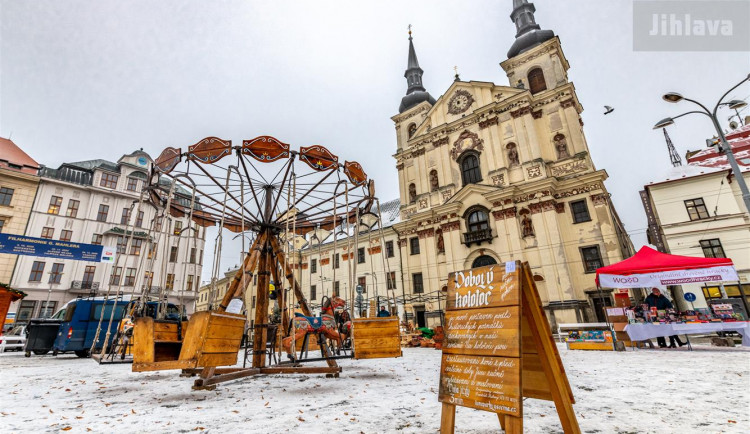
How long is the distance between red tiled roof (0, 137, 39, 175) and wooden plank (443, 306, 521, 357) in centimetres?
3981

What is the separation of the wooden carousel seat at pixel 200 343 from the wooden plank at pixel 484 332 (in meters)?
3.91

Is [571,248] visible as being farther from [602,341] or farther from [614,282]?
Result: [602,341]

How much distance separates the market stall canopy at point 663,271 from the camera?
1148 cm

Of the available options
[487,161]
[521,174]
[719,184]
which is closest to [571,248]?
[521,174]

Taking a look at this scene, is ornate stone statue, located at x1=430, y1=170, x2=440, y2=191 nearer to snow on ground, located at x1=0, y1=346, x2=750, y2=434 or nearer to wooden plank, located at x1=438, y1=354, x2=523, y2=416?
A: snow on ground, located at x1=0, y1=346, x2=750, y2=434

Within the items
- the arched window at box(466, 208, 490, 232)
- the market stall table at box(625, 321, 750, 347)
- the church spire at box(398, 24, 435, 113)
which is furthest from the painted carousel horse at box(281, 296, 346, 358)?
the church spire at box(398, 24, 435, 113)

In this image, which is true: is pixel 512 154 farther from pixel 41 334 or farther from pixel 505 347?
pixel 41 334

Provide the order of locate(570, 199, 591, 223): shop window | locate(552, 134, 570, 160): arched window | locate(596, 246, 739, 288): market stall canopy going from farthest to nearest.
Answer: locate(552, 134, 570, 160): arched window, locate(570, 199, 591, 223): shop window, locate(596, 246, 739, 288): market stall canopy

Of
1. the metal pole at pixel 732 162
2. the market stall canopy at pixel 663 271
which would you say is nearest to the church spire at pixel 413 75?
the market stall canopy at pixel 663 271

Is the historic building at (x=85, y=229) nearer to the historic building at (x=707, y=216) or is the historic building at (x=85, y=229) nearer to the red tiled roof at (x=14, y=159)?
the red tiled roof at (x=14, y=159)

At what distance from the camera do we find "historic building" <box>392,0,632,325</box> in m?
21.2

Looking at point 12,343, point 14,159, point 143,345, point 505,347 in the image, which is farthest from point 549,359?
point 14,159

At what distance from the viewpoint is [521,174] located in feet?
78.9

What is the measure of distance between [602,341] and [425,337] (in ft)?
28.8
